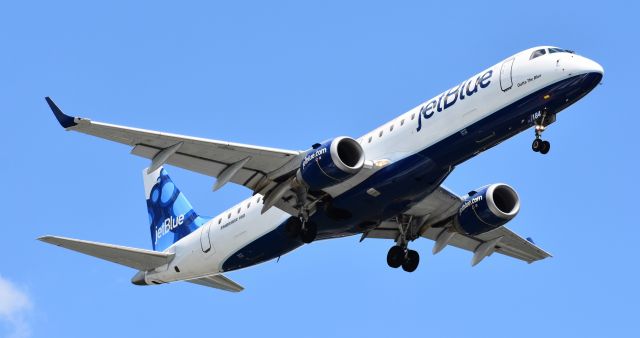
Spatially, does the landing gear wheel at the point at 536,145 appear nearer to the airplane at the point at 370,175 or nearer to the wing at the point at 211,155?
the airplane at the point at 370,175

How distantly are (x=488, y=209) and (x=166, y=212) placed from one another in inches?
541

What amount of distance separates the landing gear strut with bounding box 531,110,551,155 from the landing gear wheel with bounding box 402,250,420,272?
8.43 metres

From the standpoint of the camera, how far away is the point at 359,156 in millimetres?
36062

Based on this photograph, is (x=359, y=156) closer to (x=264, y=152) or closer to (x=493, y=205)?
(x=264, y=152)

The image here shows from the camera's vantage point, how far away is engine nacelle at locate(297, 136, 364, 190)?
3550cm

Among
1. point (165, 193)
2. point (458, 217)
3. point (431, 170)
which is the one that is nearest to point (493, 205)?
point (458, 217)

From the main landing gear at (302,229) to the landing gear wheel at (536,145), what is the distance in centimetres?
758

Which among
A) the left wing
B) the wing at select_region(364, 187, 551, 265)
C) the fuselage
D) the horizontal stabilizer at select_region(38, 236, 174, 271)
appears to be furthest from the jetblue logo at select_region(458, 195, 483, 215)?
the horizontal stabilizer at select_region(38, 236, 174, 271)

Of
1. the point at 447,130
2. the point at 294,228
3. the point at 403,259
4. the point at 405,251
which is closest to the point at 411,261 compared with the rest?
the point at 403,259

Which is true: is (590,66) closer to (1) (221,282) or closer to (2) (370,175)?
(2) (370,175)

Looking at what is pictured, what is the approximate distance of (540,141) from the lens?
35.0m

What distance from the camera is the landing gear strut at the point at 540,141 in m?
34.9

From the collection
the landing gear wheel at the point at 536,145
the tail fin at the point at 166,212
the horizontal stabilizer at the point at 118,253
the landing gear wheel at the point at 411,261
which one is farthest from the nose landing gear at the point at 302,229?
the landing gear wheel at the point at 536,145

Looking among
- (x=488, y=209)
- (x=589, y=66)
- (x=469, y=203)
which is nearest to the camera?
(x=589, y=66)
